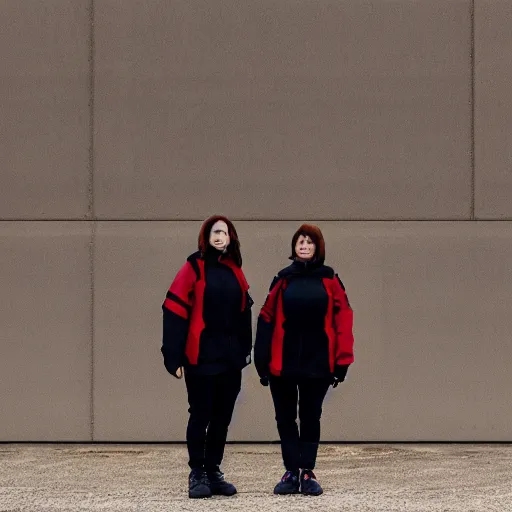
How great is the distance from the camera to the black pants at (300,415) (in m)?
6.80

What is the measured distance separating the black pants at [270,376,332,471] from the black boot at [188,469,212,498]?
563 millimetres

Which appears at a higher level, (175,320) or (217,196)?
(217,196)

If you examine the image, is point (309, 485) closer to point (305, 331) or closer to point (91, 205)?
point (305, 331)

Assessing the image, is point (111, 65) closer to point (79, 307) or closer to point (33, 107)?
point (33, 107)

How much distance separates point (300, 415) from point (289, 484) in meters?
0.45

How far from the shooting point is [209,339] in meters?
6.63

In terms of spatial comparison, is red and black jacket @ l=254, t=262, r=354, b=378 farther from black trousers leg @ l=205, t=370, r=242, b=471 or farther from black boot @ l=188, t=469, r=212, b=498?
black boot @ l=188, t=469, r=212, b=498

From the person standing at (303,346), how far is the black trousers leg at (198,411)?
1.29 ft

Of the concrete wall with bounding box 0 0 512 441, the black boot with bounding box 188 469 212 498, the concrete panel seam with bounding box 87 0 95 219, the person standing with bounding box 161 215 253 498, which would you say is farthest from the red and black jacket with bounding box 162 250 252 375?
the concrete panel seam with bounding box 87 0 95 219

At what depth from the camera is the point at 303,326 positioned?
6.76 m

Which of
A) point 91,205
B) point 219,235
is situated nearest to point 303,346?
point 219,235

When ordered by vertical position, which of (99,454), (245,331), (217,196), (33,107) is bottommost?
(99,454)

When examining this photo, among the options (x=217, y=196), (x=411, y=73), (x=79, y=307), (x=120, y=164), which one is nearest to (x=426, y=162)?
(x=411, y=73)

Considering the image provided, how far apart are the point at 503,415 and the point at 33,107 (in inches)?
190
